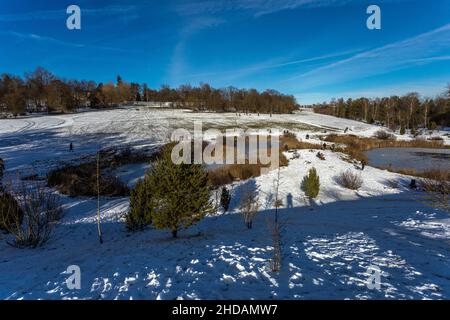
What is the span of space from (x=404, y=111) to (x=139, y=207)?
97.8 meters

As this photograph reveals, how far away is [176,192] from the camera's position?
10.3 metres

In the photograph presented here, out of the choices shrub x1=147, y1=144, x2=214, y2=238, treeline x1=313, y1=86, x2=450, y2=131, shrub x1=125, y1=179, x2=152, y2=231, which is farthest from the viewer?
treeline x1=313, y1=86, x2=450, y2=131

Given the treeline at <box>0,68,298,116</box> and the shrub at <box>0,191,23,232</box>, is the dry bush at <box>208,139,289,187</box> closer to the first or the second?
the shrub at <box>0,191,23,232</box>

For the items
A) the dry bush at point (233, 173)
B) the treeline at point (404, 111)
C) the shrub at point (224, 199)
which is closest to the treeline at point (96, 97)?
the treeline at point (404, 111)

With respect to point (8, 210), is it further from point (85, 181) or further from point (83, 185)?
point (85, 181)

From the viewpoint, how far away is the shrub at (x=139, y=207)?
1201 centimetres

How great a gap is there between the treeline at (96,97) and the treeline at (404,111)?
2529 cm

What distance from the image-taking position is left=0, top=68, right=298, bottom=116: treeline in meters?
76.1

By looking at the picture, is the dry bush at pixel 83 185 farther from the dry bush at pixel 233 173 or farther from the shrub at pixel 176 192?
the shrub at pixel 176 192

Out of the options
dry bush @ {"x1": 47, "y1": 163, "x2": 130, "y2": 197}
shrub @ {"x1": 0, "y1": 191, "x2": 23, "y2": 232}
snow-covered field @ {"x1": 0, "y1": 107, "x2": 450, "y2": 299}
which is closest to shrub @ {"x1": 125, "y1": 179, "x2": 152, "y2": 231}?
snow-covered field @ {"x1": 0, "y1": 107, "x2": 450, "y2": 299}

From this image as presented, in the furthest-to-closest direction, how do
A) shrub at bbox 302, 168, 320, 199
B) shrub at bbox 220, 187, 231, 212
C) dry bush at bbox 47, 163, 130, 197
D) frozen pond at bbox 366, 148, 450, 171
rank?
frozen pond at bbox 366, 148, 450, 171, dry bush at bbox 47, 163, 130, 197, shrub at bbox 302, 168, 320, 199, shrub at bbox 220, 187, 231, 212

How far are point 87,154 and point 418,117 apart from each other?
90.2m

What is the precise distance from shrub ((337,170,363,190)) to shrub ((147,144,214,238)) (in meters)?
13.8

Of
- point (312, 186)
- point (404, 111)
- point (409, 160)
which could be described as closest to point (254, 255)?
point (312, 186)
